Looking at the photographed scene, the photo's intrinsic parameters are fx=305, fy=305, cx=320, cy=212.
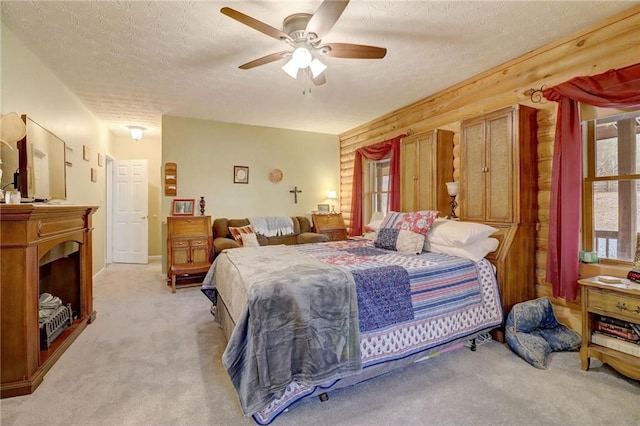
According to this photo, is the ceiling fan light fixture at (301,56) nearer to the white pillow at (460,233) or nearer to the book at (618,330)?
the white pillow at (460,233)

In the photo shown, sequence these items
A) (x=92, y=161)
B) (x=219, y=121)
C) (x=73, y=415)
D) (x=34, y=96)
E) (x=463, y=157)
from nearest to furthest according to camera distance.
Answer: (x=73, y=415)
(x=34, y=96)
(x=463, y=157)
(x=92, y=161)
(x=219, y=121)

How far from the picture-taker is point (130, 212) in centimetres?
619

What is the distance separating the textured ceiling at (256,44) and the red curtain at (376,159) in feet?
2.18

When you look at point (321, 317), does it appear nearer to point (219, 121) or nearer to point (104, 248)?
point (219, 121)

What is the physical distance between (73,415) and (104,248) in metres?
4.60

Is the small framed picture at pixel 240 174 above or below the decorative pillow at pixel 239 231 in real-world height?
above

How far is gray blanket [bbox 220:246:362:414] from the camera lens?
1571mm

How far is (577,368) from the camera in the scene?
2160mm

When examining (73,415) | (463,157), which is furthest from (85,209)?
(463,157)

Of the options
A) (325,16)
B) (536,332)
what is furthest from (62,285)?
(536,332)

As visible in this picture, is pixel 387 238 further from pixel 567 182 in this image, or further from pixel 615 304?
pixel 615 304

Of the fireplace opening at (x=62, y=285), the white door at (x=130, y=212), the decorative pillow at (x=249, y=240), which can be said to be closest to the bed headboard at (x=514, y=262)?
the decorative pillow at (x=249, y=240)

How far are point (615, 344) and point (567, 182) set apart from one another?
121cm

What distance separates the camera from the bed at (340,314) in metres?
1.61
